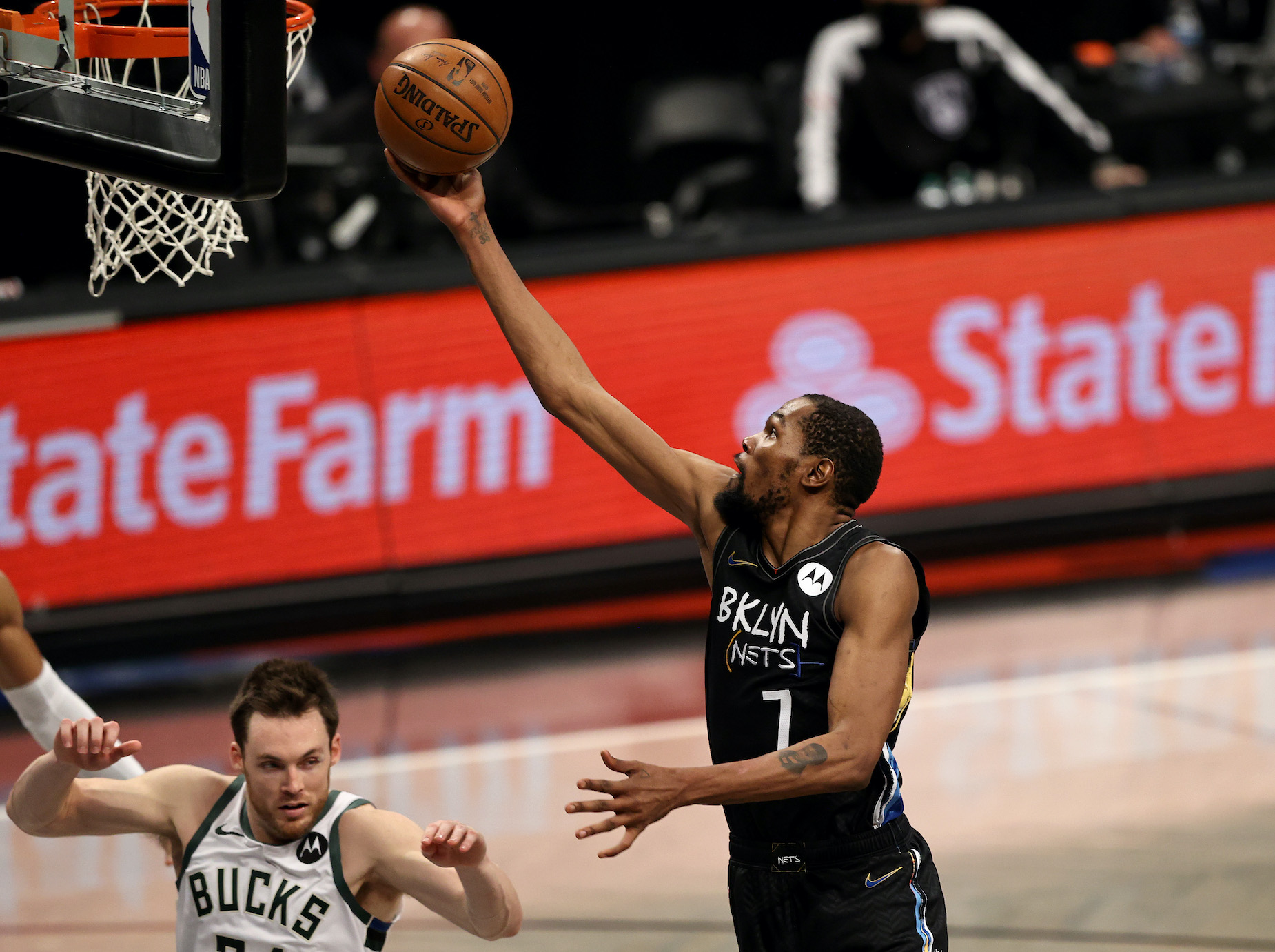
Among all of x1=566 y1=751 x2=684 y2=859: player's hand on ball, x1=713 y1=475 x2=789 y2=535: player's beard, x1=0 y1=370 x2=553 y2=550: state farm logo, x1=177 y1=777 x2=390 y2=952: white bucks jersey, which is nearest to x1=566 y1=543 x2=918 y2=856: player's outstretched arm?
x1=566 y1=751 x2=684 y2=859: player's hand on ball

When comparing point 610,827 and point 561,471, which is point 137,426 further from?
point 610,827

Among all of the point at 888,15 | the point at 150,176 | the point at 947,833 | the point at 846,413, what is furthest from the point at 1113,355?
the point at 150,176

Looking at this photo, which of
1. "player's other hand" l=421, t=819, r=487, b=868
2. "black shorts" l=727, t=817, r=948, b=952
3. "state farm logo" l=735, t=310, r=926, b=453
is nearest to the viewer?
"player's other hand" l=421, t=819, r=487, b=868

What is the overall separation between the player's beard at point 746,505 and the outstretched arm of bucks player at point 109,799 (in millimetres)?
1315

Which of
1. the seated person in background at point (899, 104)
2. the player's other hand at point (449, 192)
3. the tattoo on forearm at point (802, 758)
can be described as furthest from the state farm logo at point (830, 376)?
the tattoo on forearm at point (802, 758)

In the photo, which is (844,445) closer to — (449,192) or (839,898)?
(839,898)

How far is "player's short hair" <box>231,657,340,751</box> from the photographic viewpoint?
382 centimetres

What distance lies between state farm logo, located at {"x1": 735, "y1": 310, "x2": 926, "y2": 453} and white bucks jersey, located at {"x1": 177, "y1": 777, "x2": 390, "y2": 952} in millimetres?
5231

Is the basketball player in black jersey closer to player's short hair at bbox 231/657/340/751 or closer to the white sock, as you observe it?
player's short hair at bbox 231/657/340/751

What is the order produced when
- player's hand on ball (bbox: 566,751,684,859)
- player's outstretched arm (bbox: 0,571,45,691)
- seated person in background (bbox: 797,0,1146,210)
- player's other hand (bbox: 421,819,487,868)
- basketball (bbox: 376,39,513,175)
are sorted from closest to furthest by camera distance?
player's hand on ball (bbox: 566,751,684,859) → player's other hand (bbox: 421,819,487,868) → basketball (bbox: 376,39,513,175) → player's outstretched arm (bbox: 0,571,45,691) → seated person in background (bbox: 797,0,1146,210)

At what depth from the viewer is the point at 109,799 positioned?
12.9 ft

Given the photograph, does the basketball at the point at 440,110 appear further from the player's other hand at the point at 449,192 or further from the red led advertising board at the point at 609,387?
the red led advertising board at the point at 609,387

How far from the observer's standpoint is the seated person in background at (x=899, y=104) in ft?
32.1

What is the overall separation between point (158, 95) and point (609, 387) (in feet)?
15.7
